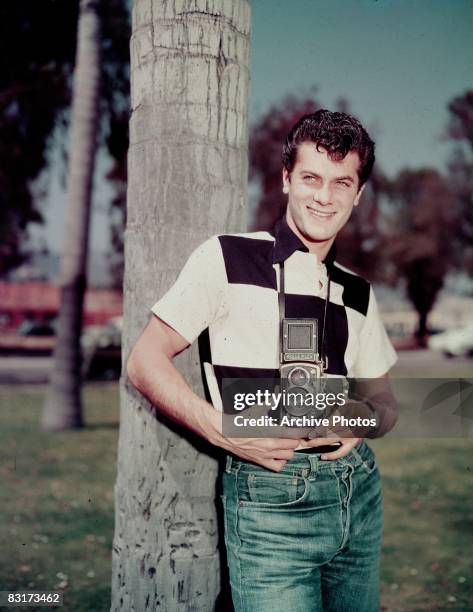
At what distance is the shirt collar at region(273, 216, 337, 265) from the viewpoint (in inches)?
69.0

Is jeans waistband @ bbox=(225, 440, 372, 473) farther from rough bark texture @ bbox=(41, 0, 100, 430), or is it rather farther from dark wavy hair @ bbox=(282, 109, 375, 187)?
rough bark texture @ bbox=(41, 0, 100, 430)

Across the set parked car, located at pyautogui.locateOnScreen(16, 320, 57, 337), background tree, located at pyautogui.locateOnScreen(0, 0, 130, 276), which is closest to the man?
background tree, located at pyautogui.locateOnScreen(0, 0, 130, 276)

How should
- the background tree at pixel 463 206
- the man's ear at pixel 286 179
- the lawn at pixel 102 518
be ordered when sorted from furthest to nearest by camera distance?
1. the background tree at pixel 463 206
2. the lawn at pixel 102 518
3. the man's ear at pixel 286 179

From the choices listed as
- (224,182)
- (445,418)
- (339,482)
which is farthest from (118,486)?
(445,418)

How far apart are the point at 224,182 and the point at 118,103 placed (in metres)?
8.34

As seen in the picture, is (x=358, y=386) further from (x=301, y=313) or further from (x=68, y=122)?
(x=68, y=122)

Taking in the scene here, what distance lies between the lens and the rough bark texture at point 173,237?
74.5 inches

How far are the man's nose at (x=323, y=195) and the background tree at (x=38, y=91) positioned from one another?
11.6ft

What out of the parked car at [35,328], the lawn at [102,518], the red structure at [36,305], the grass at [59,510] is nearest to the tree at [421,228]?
the red structure at [36,305]

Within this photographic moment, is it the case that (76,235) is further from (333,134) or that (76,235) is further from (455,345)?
(455,345)

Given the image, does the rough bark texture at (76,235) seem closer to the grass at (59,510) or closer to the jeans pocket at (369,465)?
the grass at (59,510)

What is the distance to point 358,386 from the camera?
191cm

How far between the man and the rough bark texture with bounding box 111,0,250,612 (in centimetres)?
22

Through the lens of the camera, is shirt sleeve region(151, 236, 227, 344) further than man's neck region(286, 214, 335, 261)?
No
